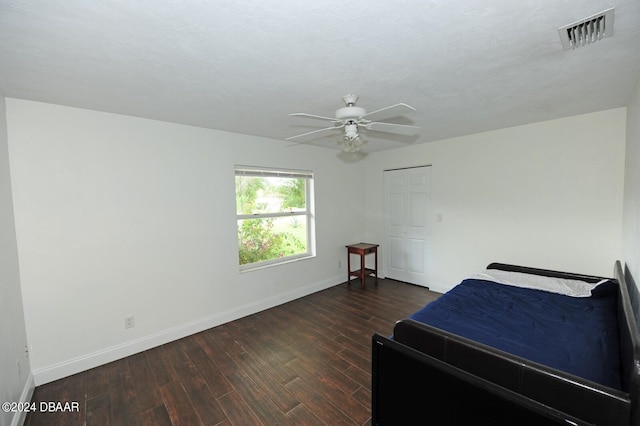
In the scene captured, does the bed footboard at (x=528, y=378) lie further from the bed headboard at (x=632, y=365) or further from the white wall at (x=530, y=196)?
the white wall at (x=530, y=196)

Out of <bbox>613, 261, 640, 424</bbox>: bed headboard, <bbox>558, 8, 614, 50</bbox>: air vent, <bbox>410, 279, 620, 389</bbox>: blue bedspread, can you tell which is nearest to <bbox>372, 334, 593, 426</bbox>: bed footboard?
<bbox>613, 261, 640, 424</bbox>: bed headboard

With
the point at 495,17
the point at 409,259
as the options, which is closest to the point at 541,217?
the point at 409,259

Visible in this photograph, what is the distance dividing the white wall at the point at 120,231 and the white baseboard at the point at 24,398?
9 cm

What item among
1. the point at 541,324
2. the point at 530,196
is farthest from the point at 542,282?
the point at 530,196

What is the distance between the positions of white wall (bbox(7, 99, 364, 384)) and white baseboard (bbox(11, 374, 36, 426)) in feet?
0.30

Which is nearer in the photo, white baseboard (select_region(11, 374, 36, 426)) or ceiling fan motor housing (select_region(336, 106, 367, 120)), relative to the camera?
white baseboard (select_region(11, 374, 36, 426))

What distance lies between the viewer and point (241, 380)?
2238 millimetres

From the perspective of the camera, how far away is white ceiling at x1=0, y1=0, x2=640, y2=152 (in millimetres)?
1250

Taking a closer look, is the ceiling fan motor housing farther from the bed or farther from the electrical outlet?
the electrical outlet

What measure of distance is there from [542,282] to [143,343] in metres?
3.99

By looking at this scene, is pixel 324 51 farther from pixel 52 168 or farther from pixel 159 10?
pixel 52 168

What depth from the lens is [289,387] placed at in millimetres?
2148

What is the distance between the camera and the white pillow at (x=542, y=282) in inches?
93.2

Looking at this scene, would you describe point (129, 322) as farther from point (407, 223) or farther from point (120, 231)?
point (407, 223)
